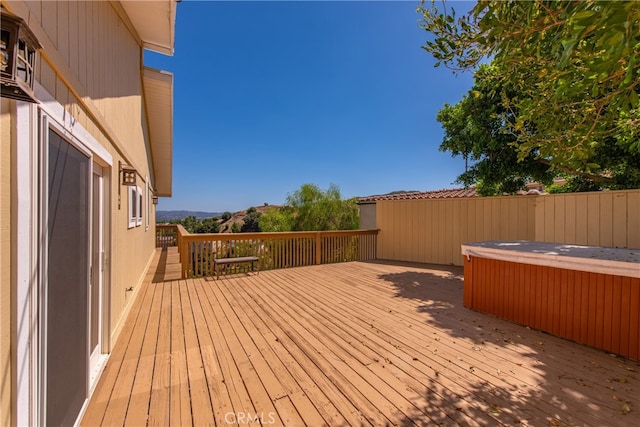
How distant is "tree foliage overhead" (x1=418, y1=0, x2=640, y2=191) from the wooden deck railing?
16.3ft

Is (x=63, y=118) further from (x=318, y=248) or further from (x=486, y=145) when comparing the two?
(x=486, y=145)

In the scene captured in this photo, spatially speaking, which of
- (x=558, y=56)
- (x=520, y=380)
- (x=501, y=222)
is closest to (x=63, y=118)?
(x=558, y=56)

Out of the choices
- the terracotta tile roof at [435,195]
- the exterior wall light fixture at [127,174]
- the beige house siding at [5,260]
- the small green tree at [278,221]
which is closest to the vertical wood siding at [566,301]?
the beige house siding at [5,260]

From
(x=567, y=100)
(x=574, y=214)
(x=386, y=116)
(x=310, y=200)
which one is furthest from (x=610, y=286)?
(x=310, y=200)

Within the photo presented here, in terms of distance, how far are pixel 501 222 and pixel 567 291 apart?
3.88m

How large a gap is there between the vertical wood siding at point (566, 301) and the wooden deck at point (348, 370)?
0.16m

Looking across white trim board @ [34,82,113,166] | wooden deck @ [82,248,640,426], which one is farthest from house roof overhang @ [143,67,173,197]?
wooden deck @ [82,248,640,426]

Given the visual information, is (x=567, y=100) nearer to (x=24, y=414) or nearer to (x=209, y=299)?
(x=24, y=414)

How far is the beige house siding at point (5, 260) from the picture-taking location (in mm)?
962

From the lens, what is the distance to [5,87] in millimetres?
871

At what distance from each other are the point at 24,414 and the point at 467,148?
731cm

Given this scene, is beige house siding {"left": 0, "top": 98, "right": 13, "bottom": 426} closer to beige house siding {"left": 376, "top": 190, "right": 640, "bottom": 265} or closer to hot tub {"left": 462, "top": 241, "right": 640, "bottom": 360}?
hot tub {"left": 462, "top": 241, "right": 640, "bottom": 360}

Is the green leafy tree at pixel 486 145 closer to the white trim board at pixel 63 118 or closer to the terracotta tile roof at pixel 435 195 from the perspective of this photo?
the terracotta tile roof at pixel 435 195

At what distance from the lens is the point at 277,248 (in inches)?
257
